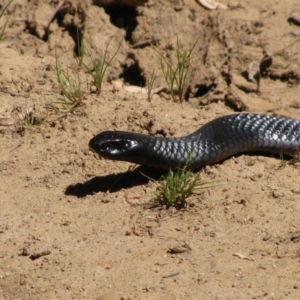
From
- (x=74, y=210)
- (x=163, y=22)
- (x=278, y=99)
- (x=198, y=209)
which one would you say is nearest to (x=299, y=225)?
(x=198, y=209)

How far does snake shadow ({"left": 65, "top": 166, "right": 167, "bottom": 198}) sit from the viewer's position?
20.2 feet

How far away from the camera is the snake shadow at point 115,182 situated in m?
6.17

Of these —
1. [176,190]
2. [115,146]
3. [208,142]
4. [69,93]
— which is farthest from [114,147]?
[69,93]

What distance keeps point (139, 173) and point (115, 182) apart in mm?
236

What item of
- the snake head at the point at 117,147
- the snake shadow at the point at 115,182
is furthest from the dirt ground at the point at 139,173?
the snake head at the point at 117,147

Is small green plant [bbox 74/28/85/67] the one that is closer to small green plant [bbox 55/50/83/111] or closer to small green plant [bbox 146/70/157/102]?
small green plant [bbox 55/50/83/111]

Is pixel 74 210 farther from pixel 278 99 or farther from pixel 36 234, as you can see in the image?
pixel 278 99

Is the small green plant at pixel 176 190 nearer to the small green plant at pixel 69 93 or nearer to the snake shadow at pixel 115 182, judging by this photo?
the snake shadow at pixel 115 182

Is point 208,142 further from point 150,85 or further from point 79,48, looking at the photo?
point 79,48

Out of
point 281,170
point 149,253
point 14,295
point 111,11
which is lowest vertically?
point 14,295

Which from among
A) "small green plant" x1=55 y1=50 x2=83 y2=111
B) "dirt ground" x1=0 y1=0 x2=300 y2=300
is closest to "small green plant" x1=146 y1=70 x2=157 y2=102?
"dirt ground" x1=0 y1=0 x2=300 y2=300

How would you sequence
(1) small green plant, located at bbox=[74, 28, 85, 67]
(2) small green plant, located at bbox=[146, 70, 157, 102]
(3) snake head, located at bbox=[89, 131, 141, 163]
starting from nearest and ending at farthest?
(3) snake head, located at bbox=[89, 131, 141, 163] → (2) small green plant, located at bbox=[146, 70, 157, 102] → (1) small green plant, located at bbox=[74, 28, 85, 67]

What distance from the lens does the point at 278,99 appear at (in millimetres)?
7457

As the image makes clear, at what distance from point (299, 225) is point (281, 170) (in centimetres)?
87
